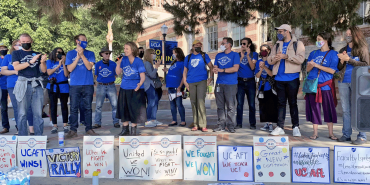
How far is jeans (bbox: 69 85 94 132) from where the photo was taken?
5.56 metres

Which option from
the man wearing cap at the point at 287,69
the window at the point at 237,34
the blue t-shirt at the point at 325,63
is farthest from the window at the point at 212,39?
the blue t-shirt at the point at 325,63

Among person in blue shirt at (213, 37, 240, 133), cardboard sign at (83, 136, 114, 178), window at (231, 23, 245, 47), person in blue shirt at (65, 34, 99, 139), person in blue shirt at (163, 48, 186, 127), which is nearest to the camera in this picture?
cardboard sign at (83, 136, 114, 178)

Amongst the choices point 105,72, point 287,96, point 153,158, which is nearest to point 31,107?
point 105,72

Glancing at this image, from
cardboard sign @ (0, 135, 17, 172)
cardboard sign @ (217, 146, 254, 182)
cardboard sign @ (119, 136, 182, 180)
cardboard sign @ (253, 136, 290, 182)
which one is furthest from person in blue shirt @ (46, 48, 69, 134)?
cardboard sign @ (253, 136, 290, 182)

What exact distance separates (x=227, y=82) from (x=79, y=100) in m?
2.88

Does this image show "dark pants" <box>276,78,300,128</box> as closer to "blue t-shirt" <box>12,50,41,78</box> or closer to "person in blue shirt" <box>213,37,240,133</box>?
"person in blue shirt" <box>213,37,240,133</box>

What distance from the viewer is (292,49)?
5.16m

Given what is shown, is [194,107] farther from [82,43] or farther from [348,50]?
Result: [348,50]

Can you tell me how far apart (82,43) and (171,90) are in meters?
2.31

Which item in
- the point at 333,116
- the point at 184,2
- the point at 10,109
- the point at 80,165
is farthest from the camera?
the point at 10,109

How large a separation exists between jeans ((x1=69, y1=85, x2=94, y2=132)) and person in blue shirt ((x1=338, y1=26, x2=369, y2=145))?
4.44 meters

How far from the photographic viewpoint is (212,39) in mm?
25047

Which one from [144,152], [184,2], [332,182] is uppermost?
[184,2]

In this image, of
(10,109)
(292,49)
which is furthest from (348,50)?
(10,109)
